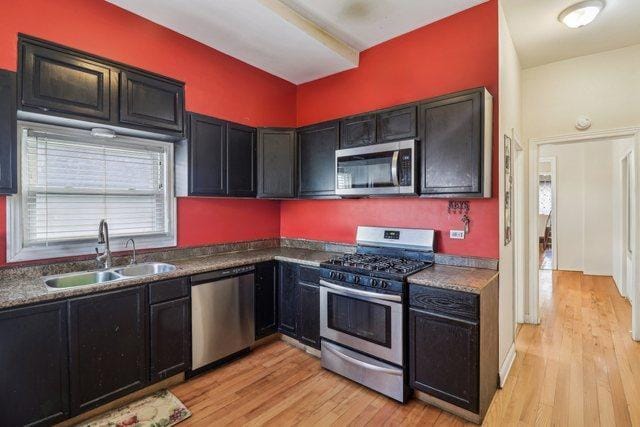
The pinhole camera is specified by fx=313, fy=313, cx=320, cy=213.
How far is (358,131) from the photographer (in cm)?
305

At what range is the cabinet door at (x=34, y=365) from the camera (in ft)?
5.74

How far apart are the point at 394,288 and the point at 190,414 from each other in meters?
1.69

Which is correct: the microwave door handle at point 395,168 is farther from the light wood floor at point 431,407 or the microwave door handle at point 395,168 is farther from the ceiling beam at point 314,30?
the light wood floor at point 431,407

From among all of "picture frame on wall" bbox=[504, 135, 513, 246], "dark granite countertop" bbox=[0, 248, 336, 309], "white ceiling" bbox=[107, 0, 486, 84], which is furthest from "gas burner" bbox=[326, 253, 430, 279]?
"white ceiling" bbox=[107, 0, 486, 84]

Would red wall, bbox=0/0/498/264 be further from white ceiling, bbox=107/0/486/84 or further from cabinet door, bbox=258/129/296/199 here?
cabinet door, bbox=258/129/296/199

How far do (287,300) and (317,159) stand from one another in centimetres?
152

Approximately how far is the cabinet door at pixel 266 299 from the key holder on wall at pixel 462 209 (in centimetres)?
181

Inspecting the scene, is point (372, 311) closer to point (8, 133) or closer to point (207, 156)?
point (207, 156)

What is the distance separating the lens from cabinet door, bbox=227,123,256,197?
3199 mm

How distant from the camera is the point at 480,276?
2.31 meters

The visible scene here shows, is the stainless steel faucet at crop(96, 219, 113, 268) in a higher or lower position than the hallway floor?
higher

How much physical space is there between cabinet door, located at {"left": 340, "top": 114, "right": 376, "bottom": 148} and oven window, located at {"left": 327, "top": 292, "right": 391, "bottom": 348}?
4.79 feet

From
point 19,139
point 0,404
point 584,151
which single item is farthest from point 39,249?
point 584,151

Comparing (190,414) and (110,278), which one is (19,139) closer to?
(110,278)
